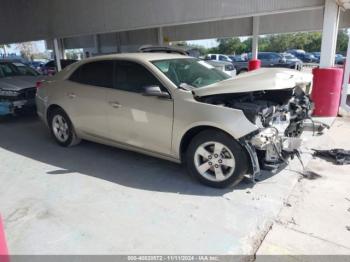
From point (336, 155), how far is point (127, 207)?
328 centimetres

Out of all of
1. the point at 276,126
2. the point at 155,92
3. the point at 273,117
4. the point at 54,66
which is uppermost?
the point at 155,92

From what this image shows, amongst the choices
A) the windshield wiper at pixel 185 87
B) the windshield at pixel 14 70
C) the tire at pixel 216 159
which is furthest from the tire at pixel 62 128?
the windshield at pixel 14 70

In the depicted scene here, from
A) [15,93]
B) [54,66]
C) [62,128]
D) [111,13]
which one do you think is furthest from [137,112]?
[54,66]

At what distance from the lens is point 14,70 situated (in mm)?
8281

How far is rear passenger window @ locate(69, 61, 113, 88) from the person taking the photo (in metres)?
4.53

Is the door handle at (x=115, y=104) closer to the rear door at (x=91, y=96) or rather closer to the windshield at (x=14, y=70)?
the rear door at (x=91, y=96)

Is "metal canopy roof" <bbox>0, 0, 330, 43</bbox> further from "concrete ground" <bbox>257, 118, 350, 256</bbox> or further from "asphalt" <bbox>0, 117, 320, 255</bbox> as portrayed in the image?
"asphalt" <bbox>0, 117, 320, 255</bbox>

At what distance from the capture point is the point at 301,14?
18.6m

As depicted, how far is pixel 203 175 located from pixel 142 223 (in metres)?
1.05

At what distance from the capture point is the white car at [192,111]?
3500 mm

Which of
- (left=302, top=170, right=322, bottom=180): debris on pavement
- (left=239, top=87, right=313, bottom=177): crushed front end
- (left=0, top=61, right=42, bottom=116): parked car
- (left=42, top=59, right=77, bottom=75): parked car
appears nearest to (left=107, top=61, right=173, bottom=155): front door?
(left=239, top=87, right=313, bottom=177): crushed front end

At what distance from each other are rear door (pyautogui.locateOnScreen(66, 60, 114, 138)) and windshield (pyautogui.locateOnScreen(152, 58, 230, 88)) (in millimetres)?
883

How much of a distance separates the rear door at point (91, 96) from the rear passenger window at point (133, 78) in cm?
17

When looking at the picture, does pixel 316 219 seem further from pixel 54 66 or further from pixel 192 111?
pixel 54 66
